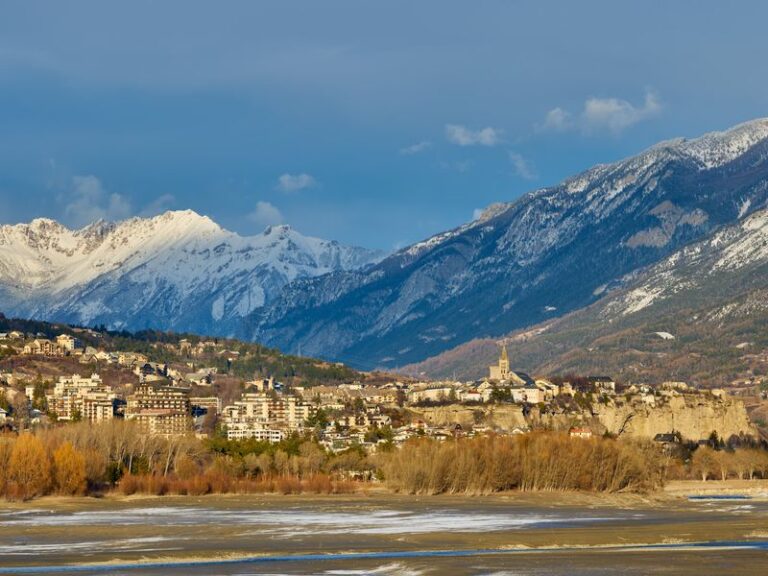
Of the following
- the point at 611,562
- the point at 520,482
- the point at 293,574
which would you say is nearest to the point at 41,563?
the point at 293,574

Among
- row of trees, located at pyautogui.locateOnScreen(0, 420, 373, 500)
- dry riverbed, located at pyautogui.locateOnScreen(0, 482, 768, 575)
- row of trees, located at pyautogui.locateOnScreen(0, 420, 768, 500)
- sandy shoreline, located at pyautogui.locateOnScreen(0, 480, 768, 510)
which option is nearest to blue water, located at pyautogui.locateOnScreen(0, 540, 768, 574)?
dry riverbed, located at pyautogui.locateOnScreen(0, 482, 768, 575)

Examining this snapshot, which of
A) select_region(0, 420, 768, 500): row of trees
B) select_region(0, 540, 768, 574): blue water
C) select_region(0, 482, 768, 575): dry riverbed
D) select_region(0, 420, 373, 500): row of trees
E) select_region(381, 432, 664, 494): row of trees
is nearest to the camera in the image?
select_region(0, 540, 768, 574): blue water

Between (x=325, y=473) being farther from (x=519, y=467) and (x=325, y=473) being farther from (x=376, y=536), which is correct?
(x=376, y=536)

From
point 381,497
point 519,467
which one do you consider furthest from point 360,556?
point 519,467

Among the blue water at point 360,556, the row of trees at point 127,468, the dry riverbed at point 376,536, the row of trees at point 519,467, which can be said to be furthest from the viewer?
the row of trees at point 519,467

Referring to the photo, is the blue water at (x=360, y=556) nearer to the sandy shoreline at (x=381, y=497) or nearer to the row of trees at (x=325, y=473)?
the sandy shoreline at (x=381, y=497)

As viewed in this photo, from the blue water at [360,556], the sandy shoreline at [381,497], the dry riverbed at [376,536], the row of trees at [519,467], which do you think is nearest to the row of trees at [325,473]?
the row of trees at [519,467]

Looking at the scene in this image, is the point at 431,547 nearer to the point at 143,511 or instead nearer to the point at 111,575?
the point at 111,575

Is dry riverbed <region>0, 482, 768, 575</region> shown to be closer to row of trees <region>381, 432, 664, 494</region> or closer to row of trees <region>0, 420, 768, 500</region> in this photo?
row of trees <region>0, 420, 768, 500</region>

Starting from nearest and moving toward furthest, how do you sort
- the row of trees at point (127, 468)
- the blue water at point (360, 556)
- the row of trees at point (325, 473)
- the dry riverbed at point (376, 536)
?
the blue water at point (360, 556)
the dry riverbed at point (376, 536)
the row of trees at point (127, 468)
the row of trees at point (325, 473)

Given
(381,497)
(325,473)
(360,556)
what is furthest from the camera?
(325,473)

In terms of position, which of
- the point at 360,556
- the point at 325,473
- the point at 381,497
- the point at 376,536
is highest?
the point at 325,473

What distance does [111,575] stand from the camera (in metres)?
92.2

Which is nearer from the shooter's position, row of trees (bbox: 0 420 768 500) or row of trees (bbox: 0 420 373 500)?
row of trees (bbox: 0 420 373 500)
